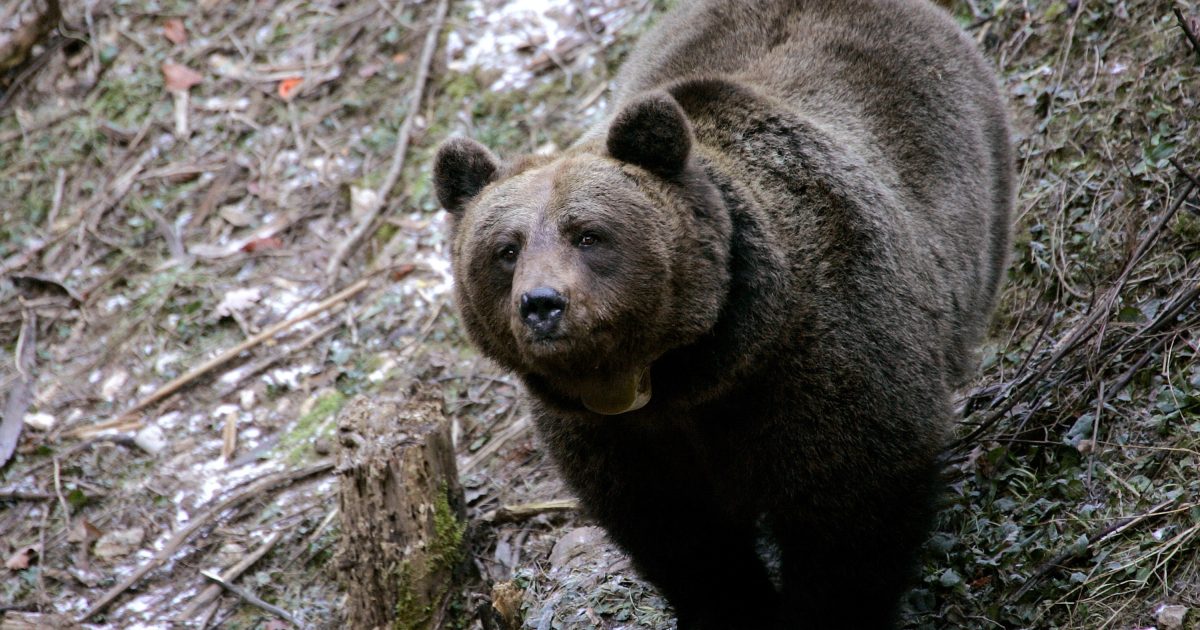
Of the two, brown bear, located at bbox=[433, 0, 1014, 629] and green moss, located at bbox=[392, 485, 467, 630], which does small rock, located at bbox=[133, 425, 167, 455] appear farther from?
brown bear, located at bbox=[433, 0, 1014, 629]

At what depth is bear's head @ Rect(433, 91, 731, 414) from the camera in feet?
16.0

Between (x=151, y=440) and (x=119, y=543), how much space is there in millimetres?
1083

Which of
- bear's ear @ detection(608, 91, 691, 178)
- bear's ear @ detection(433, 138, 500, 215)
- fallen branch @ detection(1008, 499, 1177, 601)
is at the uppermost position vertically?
bear's ear @ detection(608, 91, 691, 178)

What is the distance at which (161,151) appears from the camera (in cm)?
1293

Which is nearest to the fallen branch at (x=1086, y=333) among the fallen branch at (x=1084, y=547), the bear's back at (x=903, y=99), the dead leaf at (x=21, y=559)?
the bear's back at (x=903, y=99)

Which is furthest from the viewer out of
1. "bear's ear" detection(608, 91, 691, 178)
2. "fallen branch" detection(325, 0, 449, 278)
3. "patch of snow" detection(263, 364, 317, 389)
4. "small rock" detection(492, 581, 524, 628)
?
"fallen branch" detection(325, 0, 449, 278)

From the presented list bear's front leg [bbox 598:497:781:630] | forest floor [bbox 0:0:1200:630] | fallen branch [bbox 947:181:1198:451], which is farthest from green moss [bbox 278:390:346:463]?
fallen branch [bbox 947:181:1198:451]

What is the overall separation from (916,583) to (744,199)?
2666mm

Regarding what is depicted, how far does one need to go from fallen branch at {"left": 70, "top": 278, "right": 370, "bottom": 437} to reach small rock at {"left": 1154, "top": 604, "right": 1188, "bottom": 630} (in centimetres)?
767

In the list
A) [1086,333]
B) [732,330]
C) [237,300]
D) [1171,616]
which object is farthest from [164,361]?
[1171,616]

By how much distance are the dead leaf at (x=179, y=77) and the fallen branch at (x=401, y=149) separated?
297cm

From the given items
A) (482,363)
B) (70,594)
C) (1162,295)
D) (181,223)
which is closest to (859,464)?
(1162,295)

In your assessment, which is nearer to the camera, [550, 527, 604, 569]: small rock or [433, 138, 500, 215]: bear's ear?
[433, 138, 500, 215]: bear's ear

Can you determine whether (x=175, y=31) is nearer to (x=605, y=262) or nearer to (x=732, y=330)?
(x=605, y=262)
